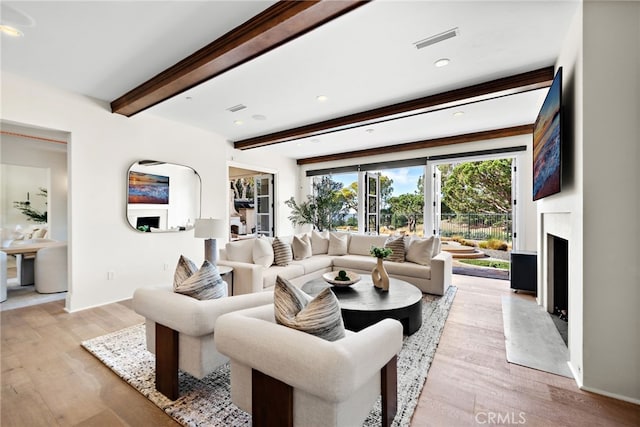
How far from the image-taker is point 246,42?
217 centimetres

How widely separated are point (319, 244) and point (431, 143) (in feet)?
10.0

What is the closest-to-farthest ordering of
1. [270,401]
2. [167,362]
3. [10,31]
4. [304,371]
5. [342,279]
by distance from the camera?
[304,371], [270,401], [167,362], [10,31], [342,279]

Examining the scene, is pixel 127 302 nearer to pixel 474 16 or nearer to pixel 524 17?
pixel 474 16

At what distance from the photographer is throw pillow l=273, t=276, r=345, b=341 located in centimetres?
130

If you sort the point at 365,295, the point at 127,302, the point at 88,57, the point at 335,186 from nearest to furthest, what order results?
the point at 88,57 < the point at 365,295 < the point at 127,302 < the point at 335,186

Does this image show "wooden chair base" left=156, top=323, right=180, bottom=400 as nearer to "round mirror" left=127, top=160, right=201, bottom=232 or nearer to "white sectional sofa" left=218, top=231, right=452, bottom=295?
"white sectional sofa" left=218, top=231, right=452, bottom=295

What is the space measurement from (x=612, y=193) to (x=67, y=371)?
13.6ft

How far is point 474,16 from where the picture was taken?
2098 mm

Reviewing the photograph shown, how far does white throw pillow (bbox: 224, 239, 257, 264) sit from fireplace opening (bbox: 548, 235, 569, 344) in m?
3.84

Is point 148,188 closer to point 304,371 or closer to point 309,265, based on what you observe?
point 309,265

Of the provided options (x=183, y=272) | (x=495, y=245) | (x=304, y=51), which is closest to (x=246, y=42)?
(x=304, y=51)

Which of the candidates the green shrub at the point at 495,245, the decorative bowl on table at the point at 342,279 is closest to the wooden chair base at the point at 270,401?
the decorative bowl on table at the point at 342,279

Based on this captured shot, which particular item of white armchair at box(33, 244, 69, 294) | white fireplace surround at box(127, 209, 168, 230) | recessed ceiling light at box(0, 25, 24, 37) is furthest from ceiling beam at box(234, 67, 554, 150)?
white armchair at box(33, 244, 69, 294)

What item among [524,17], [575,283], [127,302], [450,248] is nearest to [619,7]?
[524,17]
